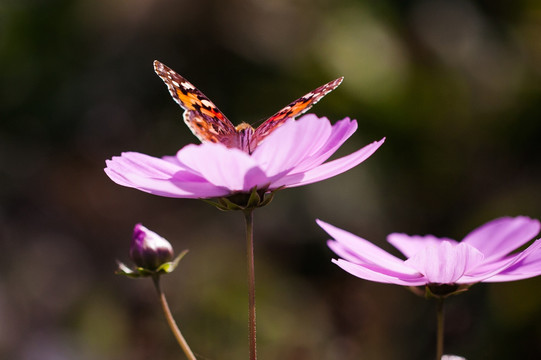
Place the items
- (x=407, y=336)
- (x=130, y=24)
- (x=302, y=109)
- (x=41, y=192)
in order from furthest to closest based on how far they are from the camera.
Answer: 1. (x=41, y=192)
2. (x=130, y=24)
3. (x=407, y=336)
4. (x=302, y=109)

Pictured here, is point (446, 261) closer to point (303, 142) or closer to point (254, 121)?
point (303, 142)

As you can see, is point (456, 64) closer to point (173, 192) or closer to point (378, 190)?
point (378, 190)

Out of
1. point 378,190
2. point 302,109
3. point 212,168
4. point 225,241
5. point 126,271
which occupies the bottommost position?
point 126,271

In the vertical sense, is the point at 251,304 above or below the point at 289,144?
below

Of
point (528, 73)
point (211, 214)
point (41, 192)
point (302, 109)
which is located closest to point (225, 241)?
point (211, 214)

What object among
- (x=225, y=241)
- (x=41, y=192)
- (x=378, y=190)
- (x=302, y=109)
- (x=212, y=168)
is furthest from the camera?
(x=41, y=192)

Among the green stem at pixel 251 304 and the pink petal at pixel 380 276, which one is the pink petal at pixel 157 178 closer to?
the green stem at pixel 251 304

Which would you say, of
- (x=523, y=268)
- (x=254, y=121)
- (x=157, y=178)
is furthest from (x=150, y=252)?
(x=254, y=121)
